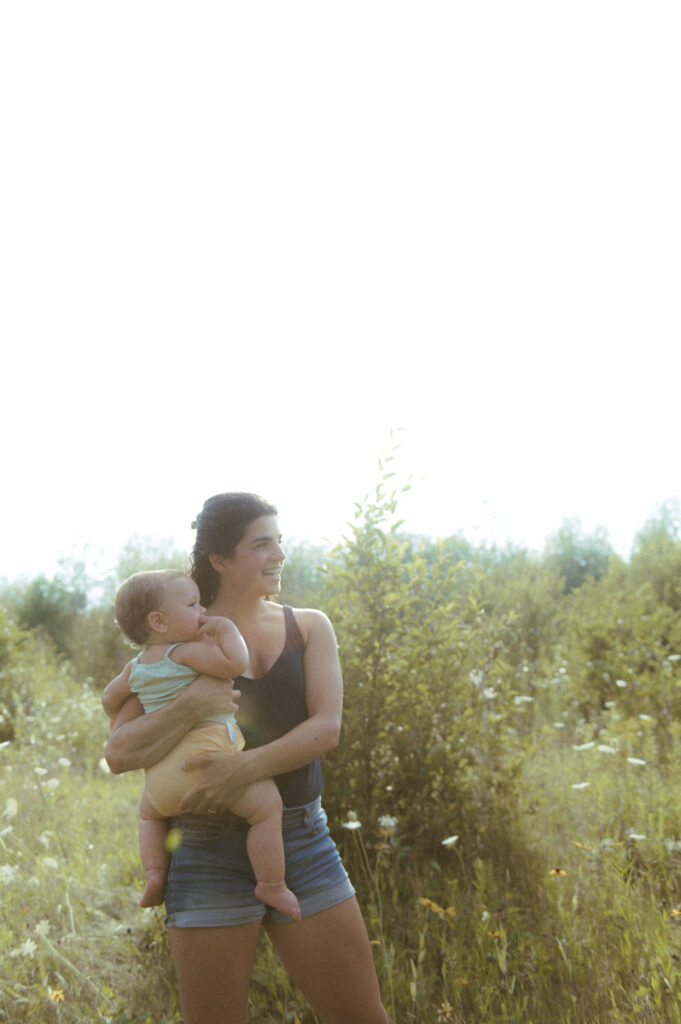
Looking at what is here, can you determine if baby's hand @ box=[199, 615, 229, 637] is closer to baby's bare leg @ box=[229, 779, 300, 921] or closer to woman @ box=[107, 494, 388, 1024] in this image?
woman @ box=[107, 494, 388, 1024]

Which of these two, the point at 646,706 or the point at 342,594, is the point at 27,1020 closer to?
the point at 342,594

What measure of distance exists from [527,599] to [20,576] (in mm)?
13457

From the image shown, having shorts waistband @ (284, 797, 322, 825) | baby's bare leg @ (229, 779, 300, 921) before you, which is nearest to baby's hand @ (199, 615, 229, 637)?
baby's bare leg @ (229, 779, 300, 921)

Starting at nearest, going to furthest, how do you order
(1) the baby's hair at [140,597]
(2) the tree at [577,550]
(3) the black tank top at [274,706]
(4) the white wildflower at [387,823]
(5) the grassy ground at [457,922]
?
(1) the baby's hair at [140,597] → (3) the black tank top at [274,706] → (5) the grassy ground at [457,922] → (4) the white wildflower at [387,823] → (2) the tree at [577,550]

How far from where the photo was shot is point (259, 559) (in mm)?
2463

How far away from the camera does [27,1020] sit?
3514 mm

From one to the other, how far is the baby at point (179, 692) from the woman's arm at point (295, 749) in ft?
0.12

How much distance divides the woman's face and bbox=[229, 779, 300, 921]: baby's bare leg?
0.53 meters

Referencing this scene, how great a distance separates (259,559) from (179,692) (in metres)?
0.41

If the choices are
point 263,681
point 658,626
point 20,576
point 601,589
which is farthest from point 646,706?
point 20,576

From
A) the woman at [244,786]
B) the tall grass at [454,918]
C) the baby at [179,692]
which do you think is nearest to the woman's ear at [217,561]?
the woman at [244,786]

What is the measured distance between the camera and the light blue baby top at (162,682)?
2318 millimetres

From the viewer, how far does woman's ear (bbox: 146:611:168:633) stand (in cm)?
234

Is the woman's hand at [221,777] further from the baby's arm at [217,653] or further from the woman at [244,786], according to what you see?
the baby's arm at [217,653]
